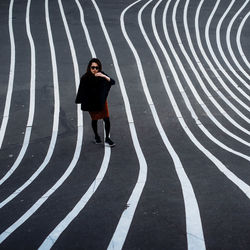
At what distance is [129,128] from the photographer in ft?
28.7

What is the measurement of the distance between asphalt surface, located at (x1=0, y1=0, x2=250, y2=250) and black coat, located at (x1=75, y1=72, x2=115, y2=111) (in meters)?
0.94

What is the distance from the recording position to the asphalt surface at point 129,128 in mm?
4012

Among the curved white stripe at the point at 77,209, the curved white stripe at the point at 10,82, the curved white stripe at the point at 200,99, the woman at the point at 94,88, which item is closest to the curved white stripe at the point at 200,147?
the curved white stripe at the point at 200,99

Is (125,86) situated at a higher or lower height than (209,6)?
lower

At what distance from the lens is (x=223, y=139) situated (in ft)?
26.6

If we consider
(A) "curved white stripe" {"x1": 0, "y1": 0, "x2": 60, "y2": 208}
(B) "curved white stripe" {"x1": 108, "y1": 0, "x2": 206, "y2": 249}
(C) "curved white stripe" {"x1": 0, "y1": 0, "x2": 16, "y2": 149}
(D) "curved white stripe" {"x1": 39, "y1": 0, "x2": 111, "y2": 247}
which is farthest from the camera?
(C) "curved white stripe" {"x1": 0, "y1": 0, "x2": 16, "y2": 149}

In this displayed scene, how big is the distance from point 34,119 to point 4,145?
136 centimetres

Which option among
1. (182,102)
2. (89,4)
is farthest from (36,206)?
(89,4)

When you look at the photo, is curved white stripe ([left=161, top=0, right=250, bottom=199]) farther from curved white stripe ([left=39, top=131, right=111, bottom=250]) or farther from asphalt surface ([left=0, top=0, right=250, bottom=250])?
curved white stripe ([left=39, top=131, right=111, bottom=250])

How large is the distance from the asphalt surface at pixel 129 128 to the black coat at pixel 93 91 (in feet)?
3.07

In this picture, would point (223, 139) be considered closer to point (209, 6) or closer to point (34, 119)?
point (34, 119)

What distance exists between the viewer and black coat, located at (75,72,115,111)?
23.0 feet

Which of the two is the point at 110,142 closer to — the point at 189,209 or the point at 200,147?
the point at 200,147

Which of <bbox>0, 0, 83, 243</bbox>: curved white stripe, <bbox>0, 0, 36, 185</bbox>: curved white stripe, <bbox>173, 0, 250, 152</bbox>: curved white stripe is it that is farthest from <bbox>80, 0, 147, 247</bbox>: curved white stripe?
<bbox>0, 0, 36, 185</bbox>: curved white stripe
